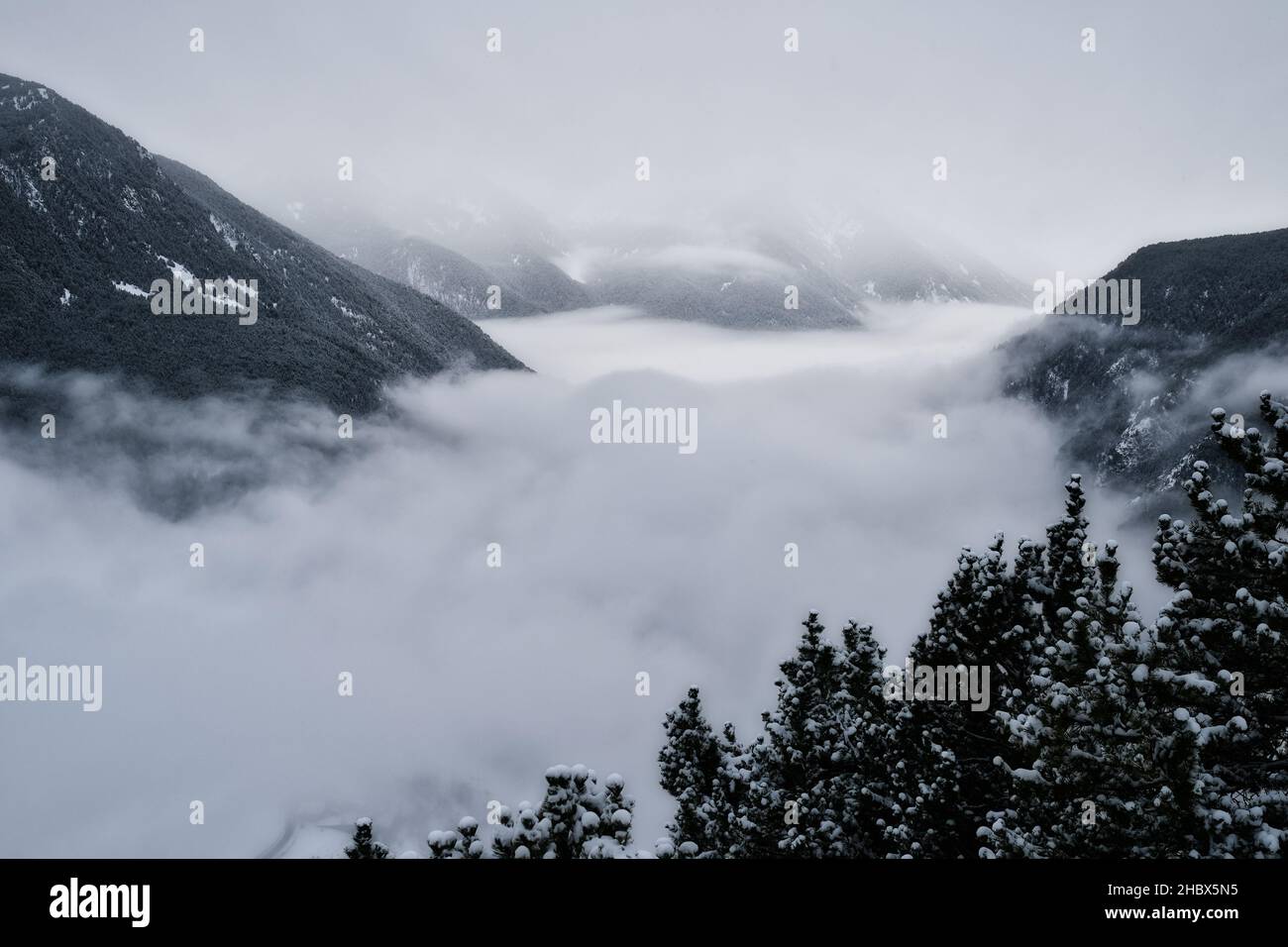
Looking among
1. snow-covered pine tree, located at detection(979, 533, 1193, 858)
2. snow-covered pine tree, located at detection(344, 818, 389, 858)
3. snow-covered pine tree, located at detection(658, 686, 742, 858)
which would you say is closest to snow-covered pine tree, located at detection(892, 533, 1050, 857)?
snow-covered pine tree, located at detection(979, 533, 1193, 858)

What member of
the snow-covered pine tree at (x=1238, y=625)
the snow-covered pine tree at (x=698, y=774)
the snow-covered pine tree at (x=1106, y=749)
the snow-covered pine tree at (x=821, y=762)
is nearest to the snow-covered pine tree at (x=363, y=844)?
the snow-covered pine tree at (x=821, y=762)

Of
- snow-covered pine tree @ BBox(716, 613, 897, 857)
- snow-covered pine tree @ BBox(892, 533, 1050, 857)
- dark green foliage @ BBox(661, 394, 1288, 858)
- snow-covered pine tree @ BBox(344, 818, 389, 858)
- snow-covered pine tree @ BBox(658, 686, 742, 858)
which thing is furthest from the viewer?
snow-covered pine tree @ BBox(658, 686, 742, 858)

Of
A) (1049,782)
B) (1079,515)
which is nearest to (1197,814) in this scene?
(1049,782)

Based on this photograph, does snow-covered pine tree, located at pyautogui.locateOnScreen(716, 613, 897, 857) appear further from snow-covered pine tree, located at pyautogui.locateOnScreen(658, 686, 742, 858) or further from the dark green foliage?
snow-covered pine tree, located at pyautogui.locateOnScreen(658, 686, 742, 858)

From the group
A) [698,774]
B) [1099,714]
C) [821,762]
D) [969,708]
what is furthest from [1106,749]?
[698,774]

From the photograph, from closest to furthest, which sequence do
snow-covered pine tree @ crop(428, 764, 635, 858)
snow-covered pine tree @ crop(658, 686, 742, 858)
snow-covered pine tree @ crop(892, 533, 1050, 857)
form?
snow-covered pine tree @ crop(428, 764, 635, 858), snow-covered pine tree @ crop(892, 533, 1050, 857), snow-covered pine tree @ crop(658, 686, 742, 858)

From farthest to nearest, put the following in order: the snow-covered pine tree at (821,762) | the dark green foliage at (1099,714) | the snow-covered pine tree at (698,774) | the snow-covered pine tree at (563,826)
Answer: the snow-covered pine tree at (698,774) < the snow-covered pine tree at (821,762) < the dark green foliage at (1099,714) < the snow-covered pine tree at (563,826)

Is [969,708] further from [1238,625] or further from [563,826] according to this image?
[563,826]

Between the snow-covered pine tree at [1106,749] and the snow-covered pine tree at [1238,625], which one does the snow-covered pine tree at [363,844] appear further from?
the snow-covered pine tree at [1238,625]

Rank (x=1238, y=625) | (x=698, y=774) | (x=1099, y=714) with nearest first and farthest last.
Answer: (x=1099, y=714) → (x=1238, y=625) → (x=698, y=774)

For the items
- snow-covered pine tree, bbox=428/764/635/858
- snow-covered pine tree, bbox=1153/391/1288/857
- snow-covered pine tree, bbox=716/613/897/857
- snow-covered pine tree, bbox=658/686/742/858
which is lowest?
snow-covered pine tree, bbox=658/686/742/858
